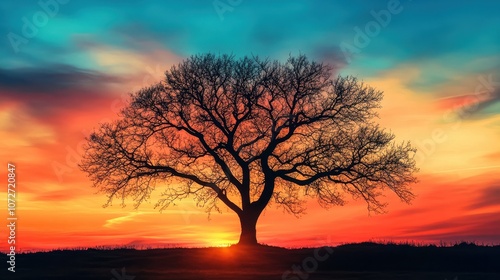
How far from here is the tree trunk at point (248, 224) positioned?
43.3 meters

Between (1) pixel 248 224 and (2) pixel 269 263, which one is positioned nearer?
(2) pixel 269 263

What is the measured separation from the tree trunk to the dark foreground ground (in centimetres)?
246

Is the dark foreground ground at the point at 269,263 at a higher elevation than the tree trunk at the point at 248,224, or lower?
lower

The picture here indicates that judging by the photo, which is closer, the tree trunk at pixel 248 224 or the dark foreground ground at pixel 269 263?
the dark foreground ground at pixel 269 263

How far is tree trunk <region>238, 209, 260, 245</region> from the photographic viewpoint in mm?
43312

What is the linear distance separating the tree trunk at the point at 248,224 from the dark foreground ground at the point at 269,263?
2.46 meters

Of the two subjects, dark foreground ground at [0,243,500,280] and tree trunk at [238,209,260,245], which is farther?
tree trunk at [238,209,260,245]

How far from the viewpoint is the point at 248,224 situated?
4356 cm

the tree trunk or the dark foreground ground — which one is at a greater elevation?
the tree trunk

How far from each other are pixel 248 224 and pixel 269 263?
818 centimetres

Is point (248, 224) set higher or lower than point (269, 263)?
higher

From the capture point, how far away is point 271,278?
29.3m

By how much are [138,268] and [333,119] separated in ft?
60.3

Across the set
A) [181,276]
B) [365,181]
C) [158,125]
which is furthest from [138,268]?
[365,181]
